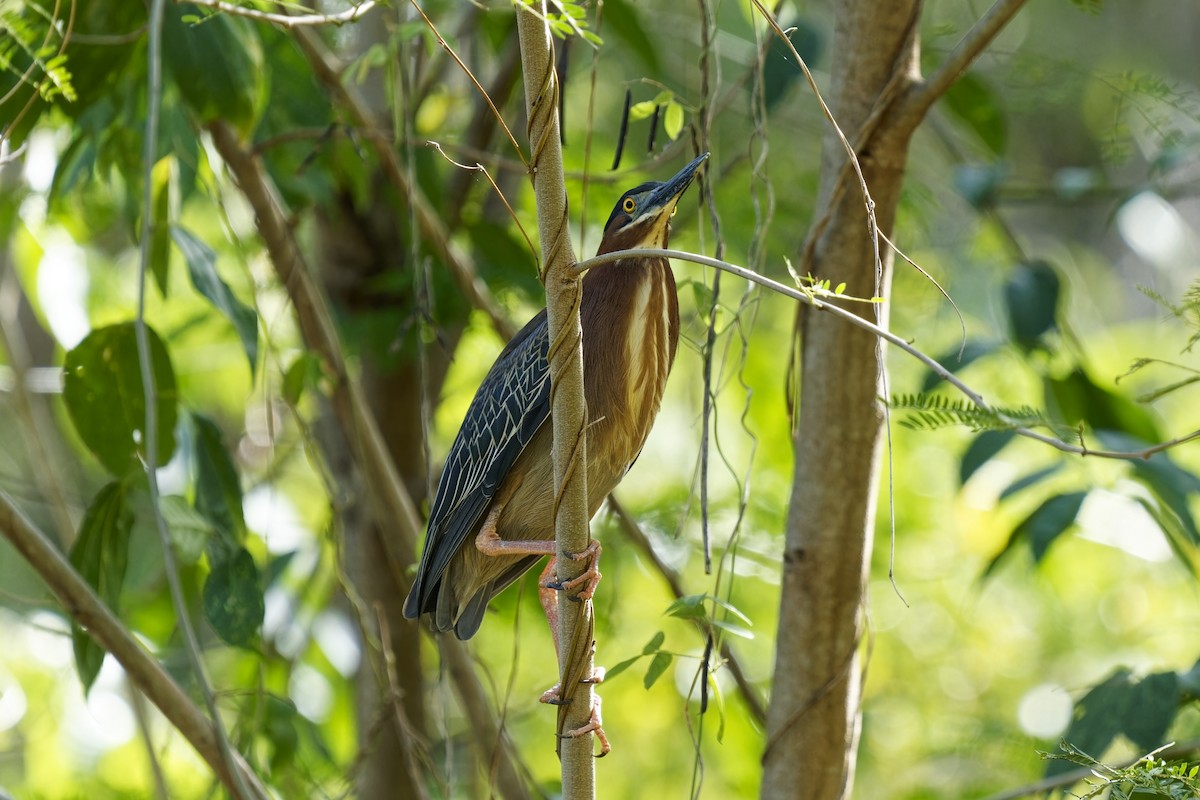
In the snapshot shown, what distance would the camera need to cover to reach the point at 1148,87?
9.15 feet

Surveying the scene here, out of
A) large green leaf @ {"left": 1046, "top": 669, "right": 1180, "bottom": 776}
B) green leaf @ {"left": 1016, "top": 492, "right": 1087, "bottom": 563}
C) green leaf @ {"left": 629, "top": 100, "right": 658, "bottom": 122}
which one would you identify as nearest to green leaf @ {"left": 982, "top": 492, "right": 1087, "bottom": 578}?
green leaf @ {"left": 1016, "top": 492, "right": 1087, "bottom": 563}

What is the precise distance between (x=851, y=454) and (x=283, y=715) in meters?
1.64

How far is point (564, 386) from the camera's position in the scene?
173 cm

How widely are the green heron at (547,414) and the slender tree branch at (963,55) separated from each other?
1.64ft

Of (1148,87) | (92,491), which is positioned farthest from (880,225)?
(92,491)

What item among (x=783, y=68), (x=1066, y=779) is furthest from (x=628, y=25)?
(x=1066, y=779)

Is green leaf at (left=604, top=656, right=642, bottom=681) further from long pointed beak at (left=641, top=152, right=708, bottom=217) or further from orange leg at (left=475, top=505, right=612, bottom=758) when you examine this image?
long pointed beak at (left=641, top=152, right=708, bottom=217)

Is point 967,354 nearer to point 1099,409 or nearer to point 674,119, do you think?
point 1099,409

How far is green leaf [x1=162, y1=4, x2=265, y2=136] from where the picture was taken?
264 cm

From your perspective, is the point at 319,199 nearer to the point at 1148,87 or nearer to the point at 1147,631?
the point at 1148,87

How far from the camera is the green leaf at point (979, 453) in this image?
279cm

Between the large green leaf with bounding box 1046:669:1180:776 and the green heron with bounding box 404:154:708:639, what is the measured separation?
1.08m

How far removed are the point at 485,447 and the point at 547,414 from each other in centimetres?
29

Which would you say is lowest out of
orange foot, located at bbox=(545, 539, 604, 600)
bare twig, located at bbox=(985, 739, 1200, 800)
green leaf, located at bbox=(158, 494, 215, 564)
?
bare twig, located at bbox=(985, 739, 1200, 800)
